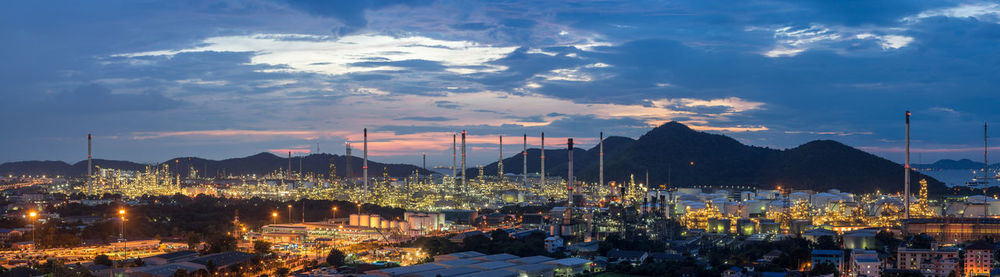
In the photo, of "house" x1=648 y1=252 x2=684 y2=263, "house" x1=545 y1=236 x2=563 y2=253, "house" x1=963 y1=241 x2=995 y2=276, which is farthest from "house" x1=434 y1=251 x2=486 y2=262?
"house" x1=963 y1=241 x2=995 y2=276

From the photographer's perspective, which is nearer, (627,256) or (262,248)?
(262,248)

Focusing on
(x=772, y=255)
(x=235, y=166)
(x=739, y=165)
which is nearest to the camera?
(x=772, y=255)

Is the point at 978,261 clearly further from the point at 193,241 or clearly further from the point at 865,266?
the point at 193,241

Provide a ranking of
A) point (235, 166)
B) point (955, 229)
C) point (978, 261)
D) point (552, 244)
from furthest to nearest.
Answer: point (235, 166) → point (955, 229) → point (552, 244) → point (978, 261)

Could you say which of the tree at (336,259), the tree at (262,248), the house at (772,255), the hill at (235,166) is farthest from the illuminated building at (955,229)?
the hill at (235,166)

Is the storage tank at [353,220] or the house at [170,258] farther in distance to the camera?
the storage tank at [353,220]

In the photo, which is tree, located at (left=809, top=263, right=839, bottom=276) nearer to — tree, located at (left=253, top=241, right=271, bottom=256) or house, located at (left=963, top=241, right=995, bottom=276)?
house, located at (left=963, top=241, right=995, bottom=276)

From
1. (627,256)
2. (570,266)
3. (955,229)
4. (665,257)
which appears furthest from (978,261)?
(955,229)

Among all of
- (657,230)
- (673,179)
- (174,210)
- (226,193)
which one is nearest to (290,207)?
(174,210)

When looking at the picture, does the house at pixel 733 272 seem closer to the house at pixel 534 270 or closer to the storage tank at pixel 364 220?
the house at pixel 534 270

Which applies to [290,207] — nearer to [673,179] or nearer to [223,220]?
[223,220]
